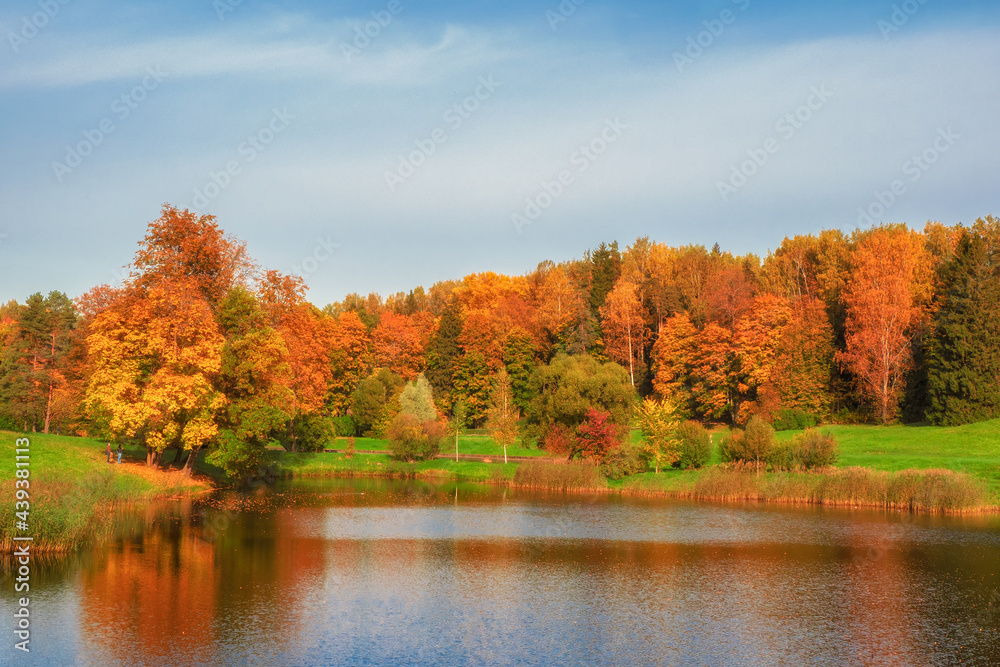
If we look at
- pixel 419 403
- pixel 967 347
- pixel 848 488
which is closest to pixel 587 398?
pixel 419 403

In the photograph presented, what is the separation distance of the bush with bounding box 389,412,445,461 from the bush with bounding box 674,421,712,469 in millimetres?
23155

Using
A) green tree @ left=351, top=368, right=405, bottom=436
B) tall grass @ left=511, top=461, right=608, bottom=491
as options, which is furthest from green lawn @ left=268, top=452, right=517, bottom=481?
green tree @ left=351, top=368, right=405, bottom=436

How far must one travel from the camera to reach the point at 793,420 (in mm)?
73750

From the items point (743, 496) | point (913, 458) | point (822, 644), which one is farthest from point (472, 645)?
point (913, 458)

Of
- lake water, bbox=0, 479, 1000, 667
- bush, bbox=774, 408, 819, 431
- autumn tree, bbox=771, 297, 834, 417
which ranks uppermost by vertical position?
autumn tree, bbox=771, 297, 834, 417

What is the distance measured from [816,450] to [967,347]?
27.7 metres

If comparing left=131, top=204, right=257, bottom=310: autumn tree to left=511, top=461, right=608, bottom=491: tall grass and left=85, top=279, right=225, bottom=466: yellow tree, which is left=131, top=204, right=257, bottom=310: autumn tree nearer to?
left=85, top=279, right=225, bottom=466: yellow tree

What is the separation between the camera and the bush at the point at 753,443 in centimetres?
5384

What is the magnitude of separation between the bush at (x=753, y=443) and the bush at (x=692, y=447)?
2.27 metres

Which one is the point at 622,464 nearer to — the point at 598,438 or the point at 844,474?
the point at 598,438

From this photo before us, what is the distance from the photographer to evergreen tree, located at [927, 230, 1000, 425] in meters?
66.9

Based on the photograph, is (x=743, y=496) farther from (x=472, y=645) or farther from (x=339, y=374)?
(x=339, y=374)

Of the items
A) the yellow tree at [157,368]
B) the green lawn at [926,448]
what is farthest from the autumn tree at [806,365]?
the yellow tree at [157,368]

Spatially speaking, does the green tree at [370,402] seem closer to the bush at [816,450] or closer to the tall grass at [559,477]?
the tall grass at [559,477]
